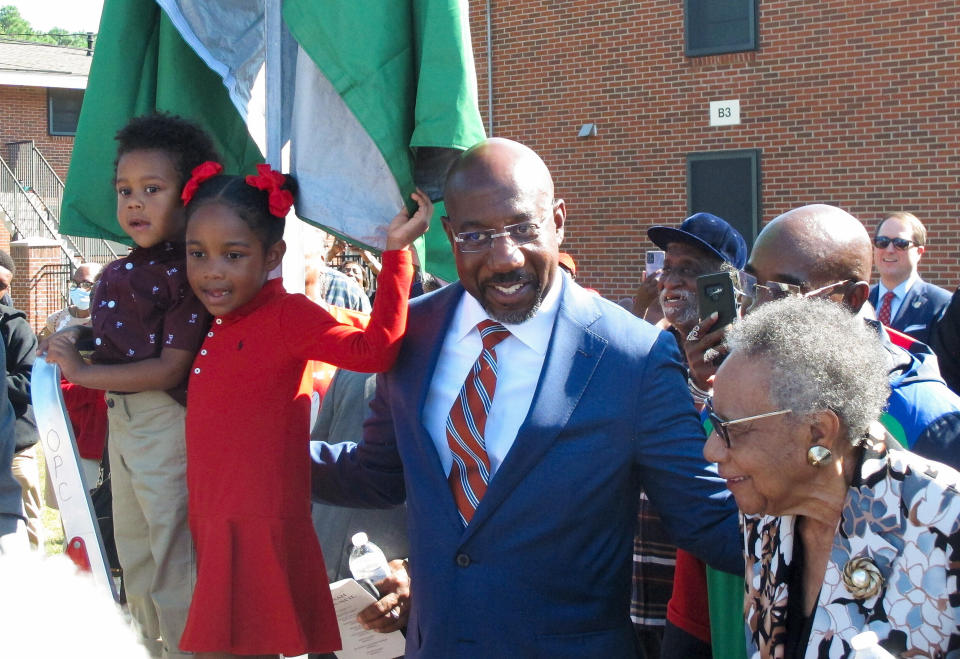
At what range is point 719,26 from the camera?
1484cm

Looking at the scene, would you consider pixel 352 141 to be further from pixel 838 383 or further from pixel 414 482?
pixel 838 383

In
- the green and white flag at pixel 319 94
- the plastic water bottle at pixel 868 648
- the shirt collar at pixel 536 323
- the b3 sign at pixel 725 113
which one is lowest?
the plastic water bottle at pixel 868 648

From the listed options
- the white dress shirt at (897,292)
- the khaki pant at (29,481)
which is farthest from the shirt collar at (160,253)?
the white dress shirt at (897,292)

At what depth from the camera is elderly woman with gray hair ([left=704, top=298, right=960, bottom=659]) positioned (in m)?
1.98

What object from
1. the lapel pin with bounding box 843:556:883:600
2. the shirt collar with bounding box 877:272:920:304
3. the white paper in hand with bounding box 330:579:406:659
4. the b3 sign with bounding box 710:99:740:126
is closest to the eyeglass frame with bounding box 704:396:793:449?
the lapel pin with bounding box 843:556:883:600

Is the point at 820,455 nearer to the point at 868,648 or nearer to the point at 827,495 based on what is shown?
the point at 827,495

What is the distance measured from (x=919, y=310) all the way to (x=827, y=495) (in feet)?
19.1

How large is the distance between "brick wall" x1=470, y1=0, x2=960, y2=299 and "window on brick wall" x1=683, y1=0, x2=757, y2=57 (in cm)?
12

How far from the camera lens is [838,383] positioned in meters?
2.13

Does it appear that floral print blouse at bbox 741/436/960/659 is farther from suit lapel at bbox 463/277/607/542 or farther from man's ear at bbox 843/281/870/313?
man's ear at bbox 843/281/870/313

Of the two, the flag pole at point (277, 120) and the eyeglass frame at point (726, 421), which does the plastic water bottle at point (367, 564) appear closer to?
the flag pole at point (277, 120)

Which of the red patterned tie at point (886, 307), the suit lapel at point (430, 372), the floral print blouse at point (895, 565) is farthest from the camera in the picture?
the red patterned tie at point (886, 307)

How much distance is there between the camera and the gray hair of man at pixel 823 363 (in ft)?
6.97

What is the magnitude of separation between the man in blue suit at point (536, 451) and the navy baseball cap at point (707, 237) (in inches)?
42.2
